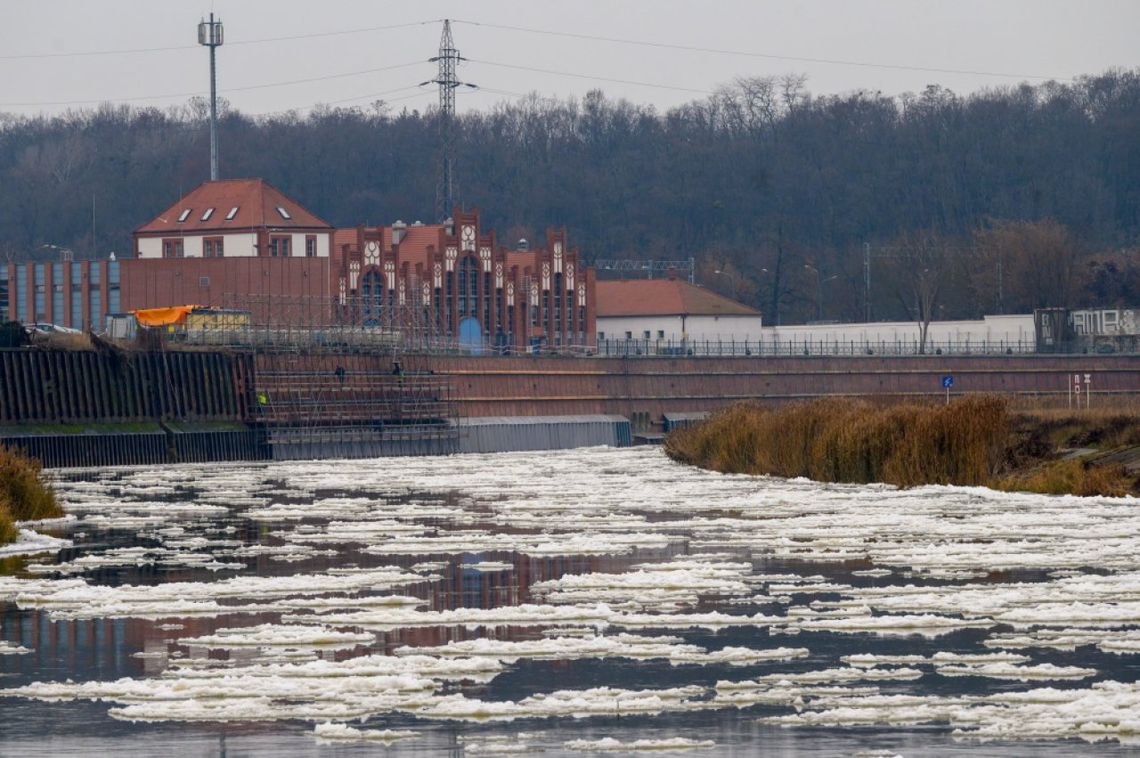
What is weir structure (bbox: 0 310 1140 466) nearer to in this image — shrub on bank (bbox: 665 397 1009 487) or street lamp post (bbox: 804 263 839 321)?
shrub on bank (bbox: 665 397 1009 487)

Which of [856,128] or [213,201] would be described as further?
[856,128]

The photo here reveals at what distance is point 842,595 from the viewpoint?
73.1 ft

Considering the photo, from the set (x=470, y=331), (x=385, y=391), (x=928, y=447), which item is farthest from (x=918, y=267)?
(x=928, y=447)

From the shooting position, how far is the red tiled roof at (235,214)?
10700cm

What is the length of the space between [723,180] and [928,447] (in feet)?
486

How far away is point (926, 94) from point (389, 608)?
185 m

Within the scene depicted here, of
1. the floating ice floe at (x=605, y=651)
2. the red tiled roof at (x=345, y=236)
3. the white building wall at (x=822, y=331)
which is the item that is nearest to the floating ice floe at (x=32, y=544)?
the floating ice floe at (x=605, y=651)

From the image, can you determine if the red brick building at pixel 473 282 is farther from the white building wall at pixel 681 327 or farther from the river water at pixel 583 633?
the river water at pixel 583 633

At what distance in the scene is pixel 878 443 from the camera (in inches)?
1710

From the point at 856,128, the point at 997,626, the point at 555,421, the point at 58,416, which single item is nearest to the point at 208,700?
the point at 997,626

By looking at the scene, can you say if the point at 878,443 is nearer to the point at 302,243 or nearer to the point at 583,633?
the point at 583,633

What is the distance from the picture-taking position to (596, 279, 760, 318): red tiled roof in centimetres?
12550

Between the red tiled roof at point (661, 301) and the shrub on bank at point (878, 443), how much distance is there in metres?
72.2

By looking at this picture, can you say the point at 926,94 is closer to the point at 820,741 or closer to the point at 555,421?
the point at 555,421
